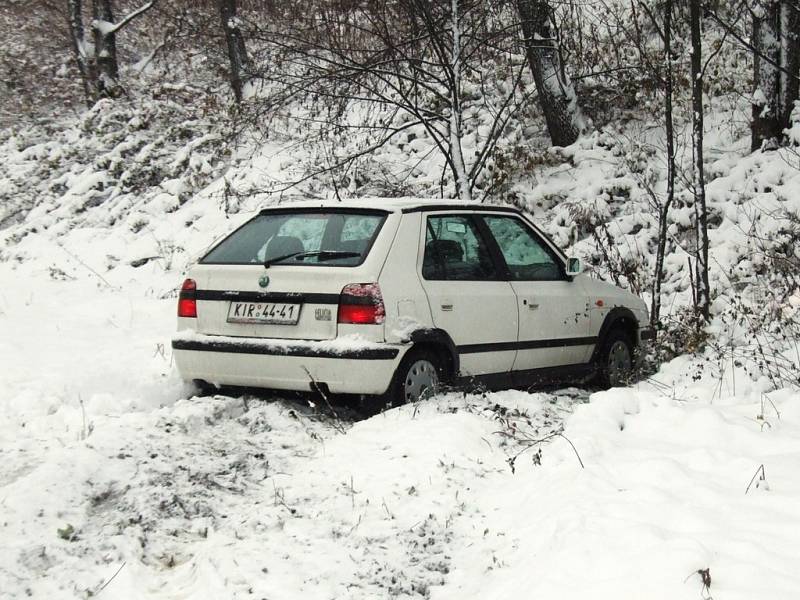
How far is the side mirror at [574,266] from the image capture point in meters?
7.27

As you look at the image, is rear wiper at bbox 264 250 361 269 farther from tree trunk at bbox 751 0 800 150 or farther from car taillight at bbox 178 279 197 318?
tree trunk at bbox 751 0 800 150

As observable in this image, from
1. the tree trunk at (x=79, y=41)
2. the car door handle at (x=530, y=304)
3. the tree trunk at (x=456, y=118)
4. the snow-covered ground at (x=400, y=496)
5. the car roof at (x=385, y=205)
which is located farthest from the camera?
the tree trunk at (x=79, y=41)

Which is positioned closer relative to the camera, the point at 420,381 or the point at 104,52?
the point at 420,381

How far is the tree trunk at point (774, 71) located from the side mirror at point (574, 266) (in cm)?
604

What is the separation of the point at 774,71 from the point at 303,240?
8533 mm

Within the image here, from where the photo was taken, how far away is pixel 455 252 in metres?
6.52

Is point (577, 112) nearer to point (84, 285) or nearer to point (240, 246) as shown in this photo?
point (84, 285)

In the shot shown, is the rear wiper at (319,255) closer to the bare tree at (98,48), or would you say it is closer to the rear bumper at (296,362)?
the rear bumper at (296,362)

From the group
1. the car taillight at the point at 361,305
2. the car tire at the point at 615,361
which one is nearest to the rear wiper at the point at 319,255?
the car taillight at the point at 361,305

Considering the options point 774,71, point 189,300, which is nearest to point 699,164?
point 774,71

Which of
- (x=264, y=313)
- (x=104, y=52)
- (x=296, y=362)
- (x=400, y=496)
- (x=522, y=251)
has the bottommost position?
(x=400, y=496)

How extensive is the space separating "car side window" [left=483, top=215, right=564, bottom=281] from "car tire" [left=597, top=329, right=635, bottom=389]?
88 cm

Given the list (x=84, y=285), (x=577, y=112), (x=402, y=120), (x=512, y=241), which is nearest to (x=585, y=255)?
(x=577, y=112)

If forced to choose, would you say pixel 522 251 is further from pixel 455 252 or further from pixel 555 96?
pixel 555 96
